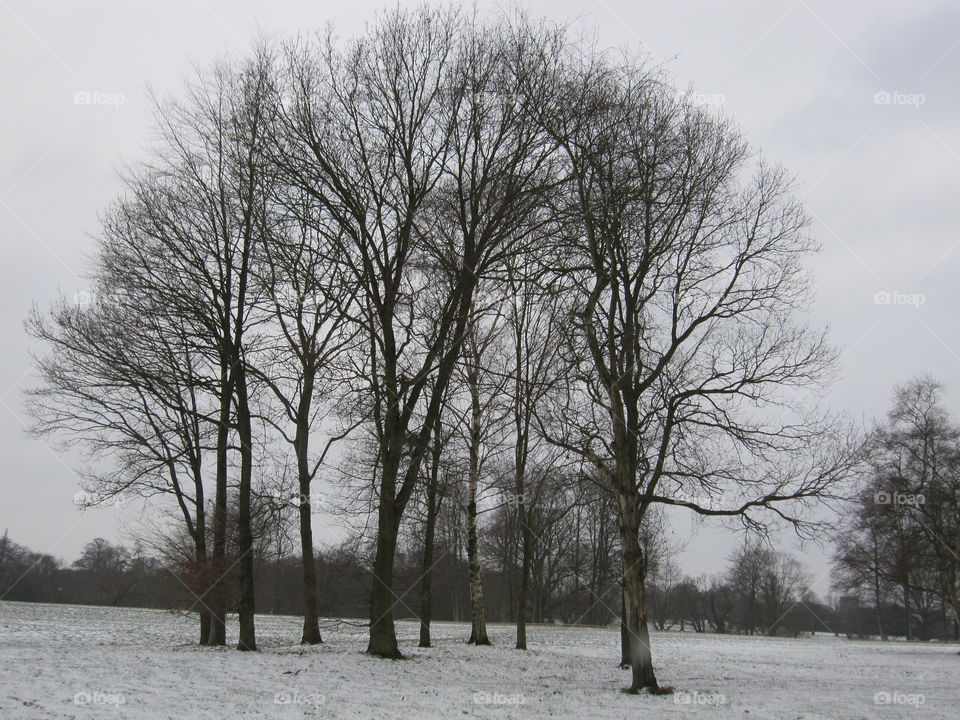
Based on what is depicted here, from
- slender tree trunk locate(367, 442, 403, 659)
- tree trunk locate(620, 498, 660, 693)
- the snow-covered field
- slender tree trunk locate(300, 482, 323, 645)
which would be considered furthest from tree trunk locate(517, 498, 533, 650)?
tree trunk locate(620, 498, 660, 693)

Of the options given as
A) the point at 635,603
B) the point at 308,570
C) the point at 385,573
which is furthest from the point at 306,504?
the point at 635,603

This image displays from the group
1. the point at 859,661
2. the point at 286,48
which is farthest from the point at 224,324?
the point at 859,661

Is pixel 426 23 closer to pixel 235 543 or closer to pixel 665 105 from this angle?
pixel 665 105

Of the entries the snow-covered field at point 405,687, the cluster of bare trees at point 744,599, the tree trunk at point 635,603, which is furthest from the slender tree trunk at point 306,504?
the cluster of bare trees at point 744,599

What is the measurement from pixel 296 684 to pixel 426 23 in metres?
13.7

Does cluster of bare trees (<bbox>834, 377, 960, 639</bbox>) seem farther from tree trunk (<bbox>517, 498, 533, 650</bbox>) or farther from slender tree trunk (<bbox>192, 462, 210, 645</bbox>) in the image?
slender tree trunk (<bbox>192, 462, 210, 645</bbox>)

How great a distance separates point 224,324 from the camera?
1688 centimetres

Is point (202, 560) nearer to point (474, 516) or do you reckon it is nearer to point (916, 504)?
point (474, 516)

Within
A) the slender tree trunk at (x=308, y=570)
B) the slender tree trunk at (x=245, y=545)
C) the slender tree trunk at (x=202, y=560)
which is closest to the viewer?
the slender tree trunk at (x=245, y=545)

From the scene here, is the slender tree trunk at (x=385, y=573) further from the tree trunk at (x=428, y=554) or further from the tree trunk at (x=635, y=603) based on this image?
the tree trunk at (x=428, y=554)

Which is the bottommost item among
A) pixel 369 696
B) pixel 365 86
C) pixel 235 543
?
pixel 369 696

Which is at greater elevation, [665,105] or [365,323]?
[665,105]

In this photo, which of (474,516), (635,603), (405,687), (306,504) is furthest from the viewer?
(474,516)

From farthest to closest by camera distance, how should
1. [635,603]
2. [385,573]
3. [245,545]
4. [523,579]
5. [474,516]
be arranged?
1. [523,579]
2. [474,516]
3. [245,545]
4. [385,573]
5. [635,603]
